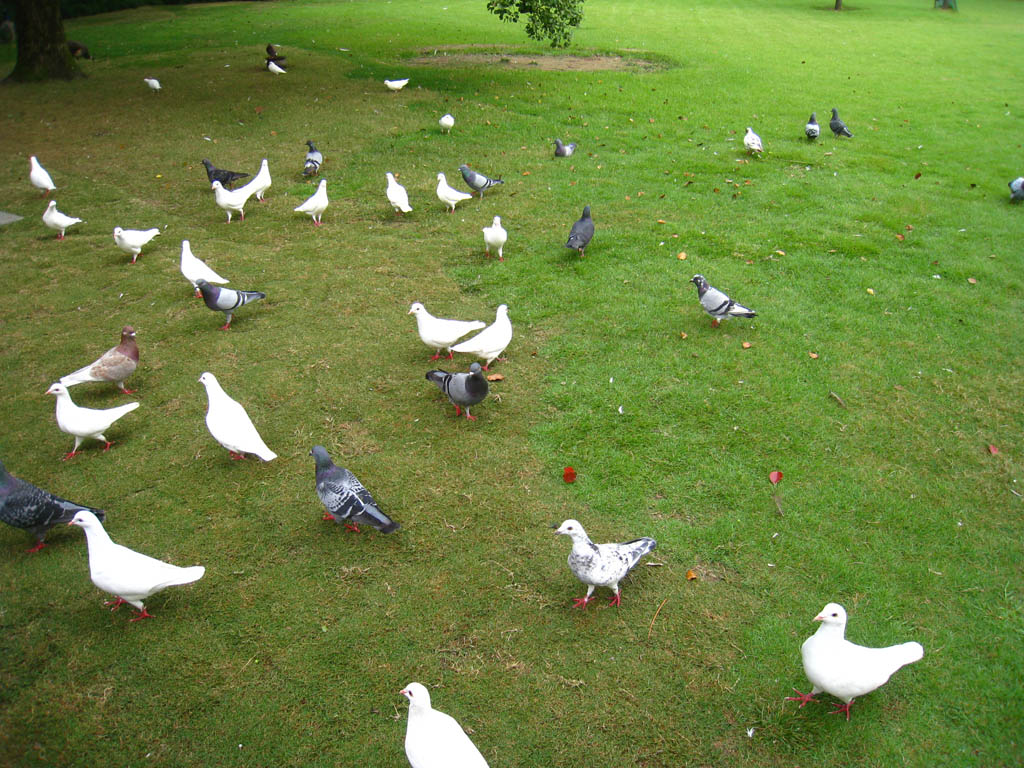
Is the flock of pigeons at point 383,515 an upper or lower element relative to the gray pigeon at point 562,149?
lower

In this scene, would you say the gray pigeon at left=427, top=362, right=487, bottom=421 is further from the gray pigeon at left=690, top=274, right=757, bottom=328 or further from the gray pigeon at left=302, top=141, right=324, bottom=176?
the gray pigeon at left=302, top=141, right=324, bottom=176

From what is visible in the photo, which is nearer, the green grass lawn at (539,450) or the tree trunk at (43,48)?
the green grass lawn at (539,450)

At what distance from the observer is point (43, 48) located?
15453 millimetres

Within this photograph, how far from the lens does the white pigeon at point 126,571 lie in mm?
3811

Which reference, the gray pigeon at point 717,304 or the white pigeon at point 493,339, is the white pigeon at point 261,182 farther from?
the gray pigeon at point 717,304

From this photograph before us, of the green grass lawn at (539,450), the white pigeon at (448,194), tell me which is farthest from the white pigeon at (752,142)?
the white pigeon at (448,194)

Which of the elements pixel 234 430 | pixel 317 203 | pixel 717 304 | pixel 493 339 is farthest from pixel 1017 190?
pixel 234 430

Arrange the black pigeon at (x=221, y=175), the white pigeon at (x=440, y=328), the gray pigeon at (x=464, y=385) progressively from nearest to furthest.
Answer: the gray pigeon at (x=464, y=385)
the white pigeon at (x=440, y=328)
the black pigeon at (x=221, y=175)

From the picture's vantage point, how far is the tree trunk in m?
15.0

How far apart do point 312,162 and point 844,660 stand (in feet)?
33.4

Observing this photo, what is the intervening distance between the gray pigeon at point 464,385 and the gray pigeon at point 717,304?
8.92 feet

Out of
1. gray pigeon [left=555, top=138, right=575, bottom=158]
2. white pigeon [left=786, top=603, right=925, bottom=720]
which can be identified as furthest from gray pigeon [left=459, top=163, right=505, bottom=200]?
white pigeon [left=786, top=603, right=925, bottom=720]

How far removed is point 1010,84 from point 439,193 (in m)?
16.9

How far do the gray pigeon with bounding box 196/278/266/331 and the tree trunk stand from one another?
44.2ft
